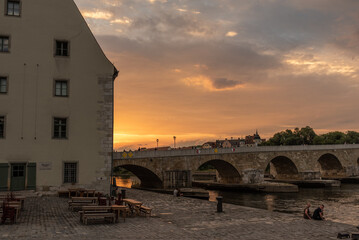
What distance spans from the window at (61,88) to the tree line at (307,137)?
95.1 metres

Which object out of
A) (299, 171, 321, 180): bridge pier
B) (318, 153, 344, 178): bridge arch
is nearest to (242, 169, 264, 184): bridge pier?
(299, 171, 321, 180): bridge pier

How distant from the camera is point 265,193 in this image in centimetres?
4225

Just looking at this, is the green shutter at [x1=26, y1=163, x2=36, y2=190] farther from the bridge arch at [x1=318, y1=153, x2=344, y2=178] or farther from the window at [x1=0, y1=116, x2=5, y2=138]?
the bridge arch at [x1=318, y1=153, x2=344, y2=178]

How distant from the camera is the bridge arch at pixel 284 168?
56.9m

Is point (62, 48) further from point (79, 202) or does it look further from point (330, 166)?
point (330, 166)

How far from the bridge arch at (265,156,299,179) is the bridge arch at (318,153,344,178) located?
33.1ft

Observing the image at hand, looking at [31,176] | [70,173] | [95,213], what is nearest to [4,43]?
[31,176]

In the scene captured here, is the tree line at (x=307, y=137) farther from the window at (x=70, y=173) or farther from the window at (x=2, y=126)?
the window at (x=2, y=126)

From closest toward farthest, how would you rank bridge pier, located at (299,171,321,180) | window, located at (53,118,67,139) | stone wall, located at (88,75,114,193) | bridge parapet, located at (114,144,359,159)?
window, located at (53,118,67,139)
stone wall, located at (88,75,114,193)
bridge parapet, located at (114,144,359,159)
bridge pier, located at (299,171,321,180)

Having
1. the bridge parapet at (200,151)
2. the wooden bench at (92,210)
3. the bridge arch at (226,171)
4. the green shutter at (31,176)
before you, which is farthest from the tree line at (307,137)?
the wooden bench at (92,210)

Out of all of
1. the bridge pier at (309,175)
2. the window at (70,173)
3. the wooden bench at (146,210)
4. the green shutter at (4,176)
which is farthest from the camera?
the bridge pier at (309,175)

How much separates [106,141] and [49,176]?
3.99m

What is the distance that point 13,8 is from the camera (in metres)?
21.3

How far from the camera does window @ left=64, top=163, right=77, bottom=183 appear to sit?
21500 mm
